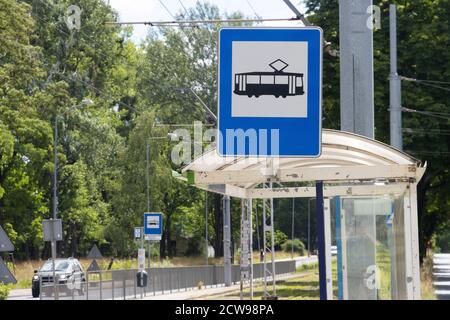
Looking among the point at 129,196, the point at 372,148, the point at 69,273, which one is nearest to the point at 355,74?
the point at 372,148

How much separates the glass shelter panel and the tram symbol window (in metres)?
2.51

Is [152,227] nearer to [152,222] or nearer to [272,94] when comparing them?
[152,222]

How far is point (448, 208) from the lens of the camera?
4962 cm

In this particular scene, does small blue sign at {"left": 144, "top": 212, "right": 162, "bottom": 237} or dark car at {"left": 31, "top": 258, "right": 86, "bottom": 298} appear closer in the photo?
small blue sign at {"left": 144, "top": 212, "right": 162, "bottom": 237}

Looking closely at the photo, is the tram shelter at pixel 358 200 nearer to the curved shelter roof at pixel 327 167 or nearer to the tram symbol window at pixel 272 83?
the curved shelter roof at pixel 327 167

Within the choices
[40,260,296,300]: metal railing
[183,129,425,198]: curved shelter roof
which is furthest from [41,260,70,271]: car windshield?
[183,129,425,198]: curved shelter roof

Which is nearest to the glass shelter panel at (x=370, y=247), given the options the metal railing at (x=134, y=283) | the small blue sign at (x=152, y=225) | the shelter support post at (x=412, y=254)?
the shelter support post at (x=412, y=254)

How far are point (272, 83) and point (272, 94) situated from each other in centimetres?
7

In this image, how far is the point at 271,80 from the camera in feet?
A: 24.0

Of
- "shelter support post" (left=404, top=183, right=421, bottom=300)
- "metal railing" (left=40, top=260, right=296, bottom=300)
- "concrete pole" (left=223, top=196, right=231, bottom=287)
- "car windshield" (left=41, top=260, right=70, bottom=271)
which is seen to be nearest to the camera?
"shelter support post" (left=404, top=183, right=421, bottom=300)

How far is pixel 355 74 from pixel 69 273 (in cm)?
3669

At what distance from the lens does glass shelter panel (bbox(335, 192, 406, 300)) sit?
9.91 m

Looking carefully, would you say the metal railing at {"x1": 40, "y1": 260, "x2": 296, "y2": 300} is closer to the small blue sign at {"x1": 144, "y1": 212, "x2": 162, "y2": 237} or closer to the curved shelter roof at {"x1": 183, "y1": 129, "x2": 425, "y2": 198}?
the small blue sign at {"x1": 144, "y1": 212, "x2": 162, "y2": 237}
